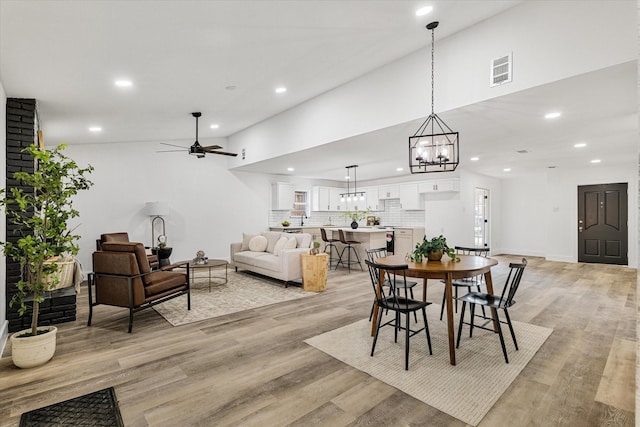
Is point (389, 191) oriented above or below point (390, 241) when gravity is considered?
above

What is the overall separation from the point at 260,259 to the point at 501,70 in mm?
4787

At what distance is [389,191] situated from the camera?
1058 cm

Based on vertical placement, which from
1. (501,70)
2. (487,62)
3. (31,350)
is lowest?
(31,350)

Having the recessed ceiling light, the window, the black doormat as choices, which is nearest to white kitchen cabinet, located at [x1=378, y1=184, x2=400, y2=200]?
the window

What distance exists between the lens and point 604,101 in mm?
3520

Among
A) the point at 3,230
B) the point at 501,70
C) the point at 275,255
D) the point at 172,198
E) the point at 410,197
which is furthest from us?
the point at 410,197

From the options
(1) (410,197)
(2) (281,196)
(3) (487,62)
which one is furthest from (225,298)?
(1) (410,197)

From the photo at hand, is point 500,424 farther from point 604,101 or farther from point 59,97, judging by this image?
point 59,97

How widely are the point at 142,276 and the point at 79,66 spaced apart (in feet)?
7.55

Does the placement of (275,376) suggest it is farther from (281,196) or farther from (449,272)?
(281,196)

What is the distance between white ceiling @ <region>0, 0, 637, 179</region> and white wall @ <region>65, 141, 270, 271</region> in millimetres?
1286

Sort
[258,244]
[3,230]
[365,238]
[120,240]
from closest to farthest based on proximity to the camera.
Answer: [3,230] → [120,240] → [258,244] → [365,238]

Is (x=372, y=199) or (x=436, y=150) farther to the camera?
(x=372, y=199)

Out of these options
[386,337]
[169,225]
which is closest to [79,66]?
[386,337]
